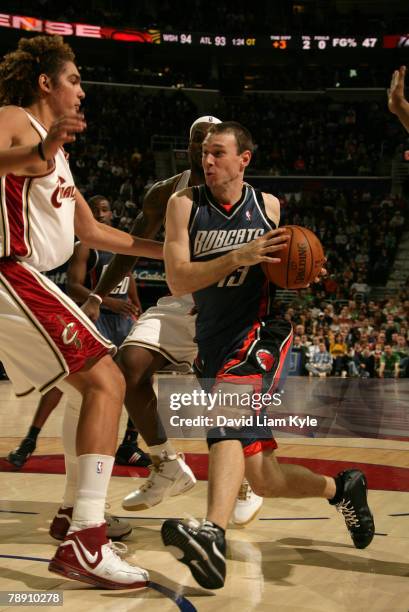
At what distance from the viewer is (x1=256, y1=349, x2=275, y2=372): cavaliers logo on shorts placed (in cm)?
336

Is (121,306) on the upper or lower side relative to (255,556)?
upper

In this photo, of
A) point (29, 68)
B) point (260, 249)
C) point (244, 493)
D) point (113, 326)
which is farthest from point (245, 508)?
point (113, 326)

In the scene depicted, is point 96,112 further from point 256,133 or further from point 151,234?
point 151,234

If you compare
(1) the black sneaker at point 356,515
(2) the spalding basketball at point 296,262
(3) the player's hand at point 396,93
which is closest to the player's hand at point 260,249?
(2) the spalding basketball at point 296,262

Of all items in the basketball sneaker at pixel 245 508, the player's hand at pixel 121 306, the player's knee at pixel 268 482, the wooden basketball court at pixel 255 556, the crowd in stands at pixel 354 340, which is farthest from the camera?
the crowd in stands at pixel 354 340

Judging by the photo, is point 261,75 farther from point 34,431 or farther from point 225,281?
point 225,281

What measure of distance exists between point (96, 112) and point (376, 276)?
11.1 m

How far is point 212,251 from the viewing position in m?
3.50

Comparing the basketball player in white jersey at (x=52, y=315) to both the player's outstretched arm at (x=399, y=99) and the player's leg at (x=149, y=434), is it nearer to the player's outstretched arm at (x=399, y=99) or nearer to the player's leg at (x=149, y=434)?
the player's leg at (x=149, y=434)

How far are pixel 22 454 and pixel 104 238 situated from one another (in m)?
2.41

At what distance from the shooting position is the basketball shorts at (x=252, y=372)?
3.24 metres

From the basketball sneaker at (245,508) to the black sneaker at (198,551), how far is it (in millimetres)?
1140

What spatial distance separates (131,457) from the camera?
19.0 feet

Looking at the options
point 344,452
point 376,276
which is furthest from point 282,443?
point 376,276
